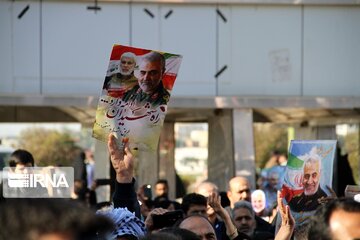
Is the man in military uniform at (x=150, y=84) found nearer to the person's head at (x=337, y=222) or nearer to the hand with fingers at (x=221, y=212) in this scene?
the hand with fingers at (x=221, y=212)

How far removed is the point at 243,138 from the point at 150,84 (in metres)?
11.6

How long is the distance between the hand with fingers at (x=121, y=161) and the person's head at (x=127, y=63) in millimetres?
592

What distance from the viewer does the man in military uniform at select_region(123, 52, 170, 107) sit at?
7.34 meters

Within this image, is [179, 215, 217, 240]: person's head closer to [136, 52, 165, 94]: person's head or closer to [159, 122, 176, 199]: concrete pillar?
[136, 52, 165, 94]: person's head

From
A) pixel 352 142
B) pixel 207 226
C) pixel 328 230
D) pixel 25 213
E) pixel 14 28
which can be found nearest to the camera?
pixel 25 213

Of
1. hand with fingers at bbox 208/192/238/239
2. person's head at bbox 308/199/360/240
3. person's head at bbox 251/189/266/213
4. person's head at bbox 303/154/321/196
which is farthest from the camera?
person's head at bbox 251/189/266/213

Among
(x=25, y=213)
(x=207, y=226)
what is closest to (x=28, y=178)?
(x=207, y=226)

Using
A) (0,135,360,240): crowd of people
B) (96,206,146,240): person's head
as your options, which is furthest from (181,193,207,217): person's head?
(96,206,146,240): person's head

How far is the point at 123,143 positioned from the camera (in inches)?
281

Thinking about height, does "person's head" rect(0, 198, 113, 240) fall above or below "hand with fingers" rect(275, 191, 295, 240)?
above

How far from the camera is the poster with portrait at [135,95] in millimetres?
7234

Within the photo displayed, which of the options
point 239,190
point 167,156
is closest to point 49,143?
point 167,156

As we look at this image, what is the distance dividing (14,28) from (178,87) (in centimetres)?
288

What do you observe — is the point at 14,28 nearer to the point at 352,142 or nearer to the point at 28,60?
the point at 28,60
